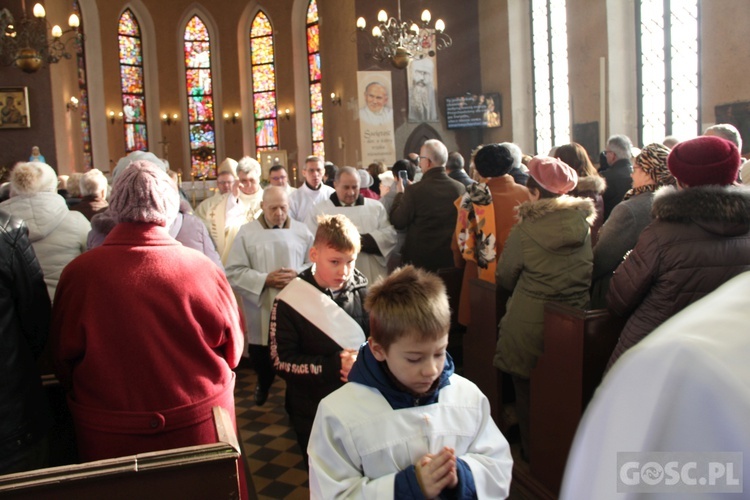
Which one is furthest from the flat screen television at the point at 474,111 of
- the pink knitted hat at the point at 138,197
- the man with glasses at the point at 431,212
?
the pink knitted hat at the point at 138,197

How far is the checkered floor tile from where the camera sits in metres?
3.55

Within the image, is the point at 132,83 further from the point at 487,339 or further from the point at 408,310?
the point at 408,310

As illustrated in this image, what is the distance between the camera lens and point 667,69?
34.7ft

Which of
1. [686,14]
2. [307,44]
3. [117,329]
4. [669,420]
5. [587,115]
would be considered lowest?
[117,329]

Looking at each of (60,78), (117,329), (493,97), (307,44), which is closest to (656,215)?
(117,329)

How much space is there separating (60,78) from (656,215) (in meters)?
15.4

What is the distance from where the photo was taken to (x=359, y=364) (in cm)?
181

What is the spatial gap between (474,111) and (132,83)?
11103mm

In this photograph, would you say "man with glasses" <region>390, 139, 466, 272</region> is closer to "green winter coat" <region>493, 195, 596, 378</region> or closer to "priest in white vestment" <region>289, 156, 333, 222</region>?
"priest in white vestment" <region>289, 156, 333, 222</region>

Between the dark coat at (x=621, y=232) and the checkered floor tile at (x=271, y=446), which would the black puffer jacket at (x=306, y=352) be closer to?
the checkered floor tile at (x=271, y=446)

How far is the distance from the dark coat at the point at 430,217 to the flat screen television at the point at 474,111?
1029cm

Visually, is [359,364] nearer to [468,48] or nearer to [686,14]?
[686,14]

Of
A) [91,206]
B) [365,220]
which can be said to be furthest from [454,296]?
[91,206]

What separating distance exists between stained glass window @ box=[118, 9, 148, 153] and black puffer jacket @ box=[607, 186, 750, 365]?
19180 millimetres
